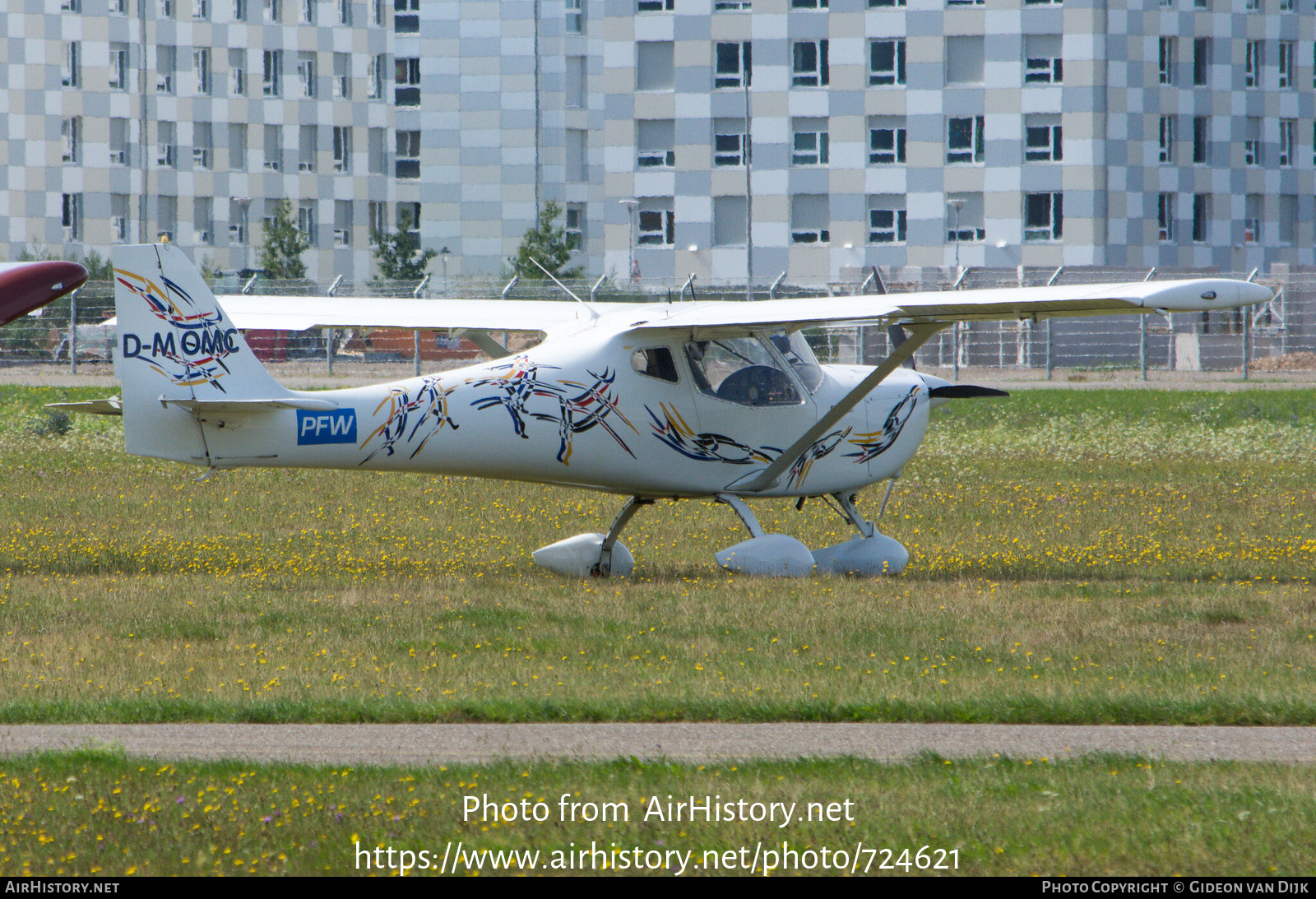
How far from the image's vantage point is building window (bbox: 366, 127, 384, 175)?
8244 centimetres

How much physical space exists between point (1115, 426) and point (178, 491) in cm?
1588

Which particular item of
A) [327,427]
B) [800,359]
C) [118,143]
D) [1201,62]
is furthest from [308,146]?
[327,427]

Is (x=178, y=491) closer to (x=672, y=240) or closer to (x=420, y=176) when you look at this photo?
(x=672, y=240)

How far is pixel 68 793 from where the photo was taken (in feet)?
21.3

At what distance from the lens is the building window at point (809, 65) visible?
59219 mm

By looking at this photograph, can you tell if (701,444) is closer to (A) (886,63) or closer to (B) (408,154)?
(A) (886,63)

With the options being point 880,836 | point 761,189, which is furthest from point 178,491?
point 761,189

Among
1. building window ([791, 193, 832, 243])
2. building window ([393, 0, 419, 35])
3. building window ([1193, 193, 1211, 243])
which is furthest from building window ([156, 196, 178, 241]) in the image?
building window ([1193, 193, 1211, 243])

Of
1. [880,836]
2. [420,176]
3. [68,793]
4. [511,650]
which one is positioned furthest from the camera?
[420,176]

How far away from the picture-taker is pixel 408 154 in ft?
280

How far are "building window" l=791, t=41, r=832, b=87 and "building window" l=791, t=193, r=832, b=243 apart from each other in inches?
166

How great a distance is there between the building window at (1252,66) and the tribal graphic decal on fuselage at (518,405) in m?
55.8

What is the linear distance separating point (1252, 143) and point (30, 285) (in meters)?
57.6

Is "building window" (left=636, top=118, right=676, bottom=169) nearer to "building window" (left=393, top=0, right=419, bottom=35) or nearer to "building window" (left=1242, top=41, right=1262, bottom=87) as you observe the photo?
"building window" (left=1242, top=41, right=1262, bottom=87)
